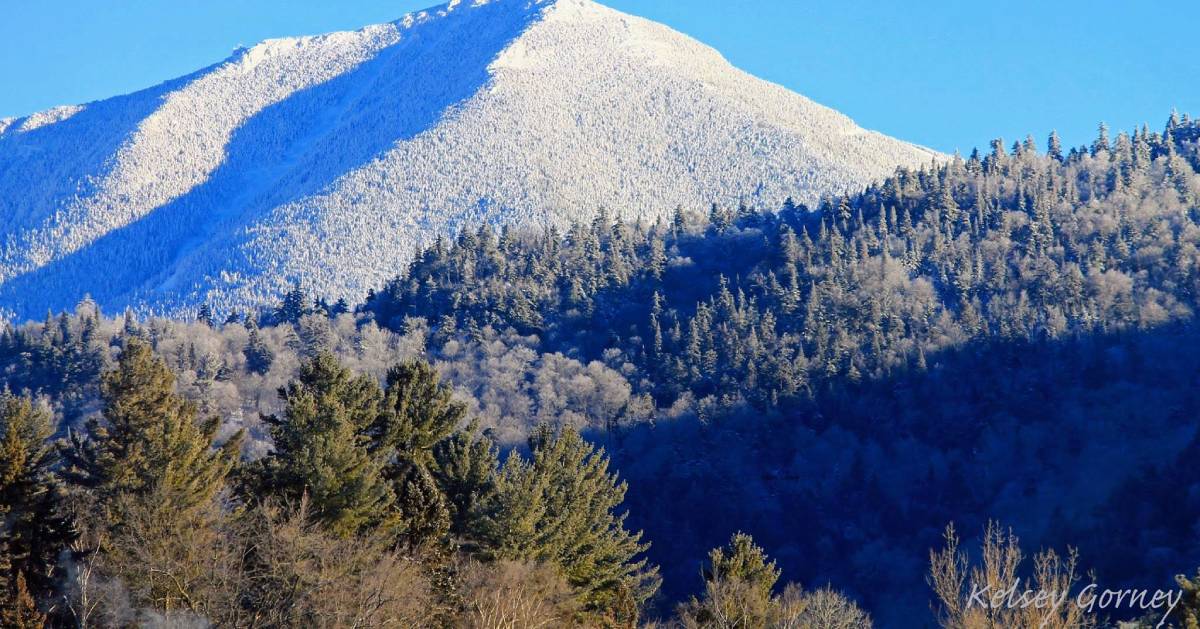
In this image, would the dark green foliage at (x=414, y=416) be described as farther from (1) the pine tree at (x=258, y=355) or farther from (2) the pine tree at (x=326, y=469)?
(1) the pine tree at (x=258, y=355)

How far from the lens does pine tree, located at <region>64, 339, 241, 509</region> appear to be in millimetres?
38094

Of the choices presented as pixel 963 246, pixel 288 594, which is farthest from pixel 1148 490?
pixel 288 594

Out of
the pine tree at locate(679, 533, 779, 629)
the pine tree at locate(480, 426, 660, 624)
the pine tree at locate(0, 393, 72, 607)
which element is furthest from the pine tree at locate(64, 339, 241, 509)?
the pine tree at locate(679, 533, 779, 629)

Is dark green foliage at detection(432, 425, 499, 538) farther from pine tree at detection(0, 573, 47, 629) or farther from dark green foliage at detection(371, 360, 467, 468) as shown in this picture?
pine tree at detection(0, 573, 47, 629)

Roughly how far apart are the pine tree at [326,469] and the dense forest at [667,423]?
0.11 metres

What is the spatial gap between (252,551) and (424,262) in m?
117

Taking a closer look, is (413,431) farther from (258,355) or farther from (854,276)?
(854,276)

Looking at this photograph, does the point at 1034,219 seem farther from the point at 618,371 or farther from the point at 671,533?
the point at 671,533

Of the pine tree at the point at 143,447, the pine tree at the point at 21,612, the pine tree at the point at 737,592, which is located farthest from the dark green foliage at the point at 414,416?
the pine tree at the point at 21,612

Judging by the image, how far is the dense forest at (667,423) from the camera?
37.8 metres

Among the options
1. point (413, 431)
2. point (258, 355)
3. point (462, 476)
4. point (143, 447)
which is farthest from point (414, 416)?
point (258, 355)

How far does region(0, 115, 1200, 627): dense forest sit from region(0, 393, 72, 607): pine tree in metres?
0.12

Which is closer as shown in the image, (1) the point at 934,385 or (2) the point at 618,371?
(1) the point at 934,385

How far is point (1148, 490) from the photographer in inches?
3775
